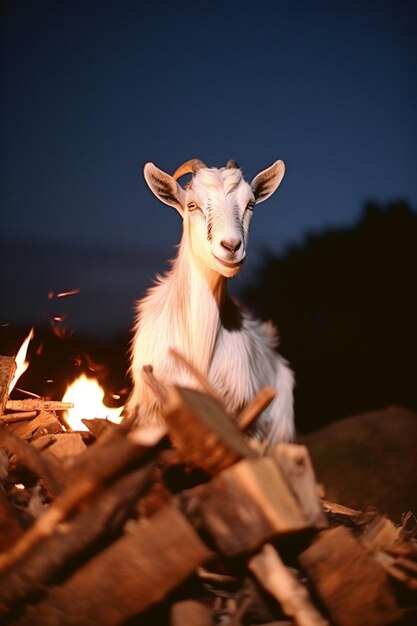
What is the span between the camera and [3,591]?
1989 mm

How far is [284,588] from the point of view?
208cm

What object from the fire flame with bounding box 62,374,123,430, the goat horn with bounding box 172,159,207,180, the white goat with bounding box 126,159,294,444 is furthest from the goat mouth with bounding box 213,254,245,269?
the fire flame with bounding box 62,374,123,430

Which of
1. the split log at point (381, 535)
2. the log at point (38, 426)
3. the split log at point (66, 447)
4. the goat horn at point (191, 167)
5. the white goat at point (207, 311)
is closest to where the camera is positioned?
→ the split log at point (381, 535)

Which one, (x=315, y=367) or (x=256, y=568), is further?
(x=315, y=367)

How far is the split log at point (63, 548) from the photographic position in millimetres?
1954

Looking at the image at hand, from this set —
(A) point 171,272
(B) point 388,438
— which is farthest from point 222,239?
(B) point 388,438

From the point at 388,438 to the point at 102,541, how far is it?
4856 millimetres

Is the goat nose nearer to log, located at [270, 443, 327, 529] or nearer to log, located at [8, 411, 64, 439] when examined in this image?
log, located at [270, 443, 327, 529]

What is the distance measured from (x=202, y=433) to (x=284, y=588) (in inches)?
22.6

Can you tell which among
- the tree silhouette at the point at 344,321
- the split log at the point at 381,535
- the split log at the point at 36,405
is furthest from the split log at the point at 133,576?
the tree silhouette at the point at 344,321

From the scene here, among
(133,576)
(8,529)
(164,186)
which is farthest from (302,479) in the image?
(164,186)

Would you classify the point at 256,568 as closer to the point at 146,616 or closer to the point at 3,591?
the point at 146,616

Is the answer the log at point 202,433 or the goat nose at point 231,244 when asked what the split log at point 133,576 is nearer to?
the log at point 202,433

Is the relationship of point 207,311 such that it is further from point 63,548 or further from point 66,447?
point 63,548
